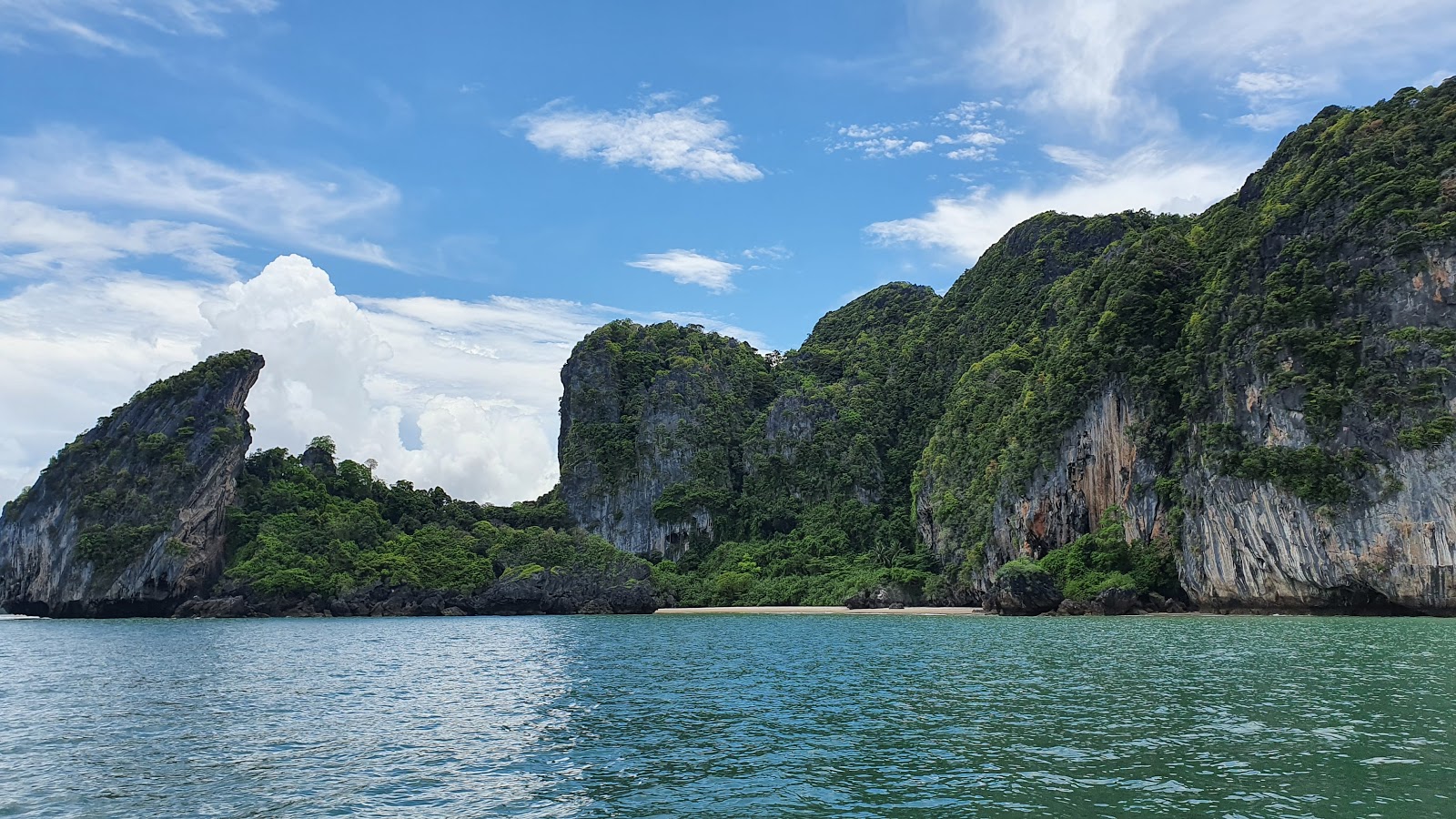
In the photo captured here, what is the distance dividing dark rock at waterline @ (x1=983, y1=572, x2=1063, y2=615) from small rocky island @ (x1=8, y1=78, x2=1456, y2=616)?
0.24m

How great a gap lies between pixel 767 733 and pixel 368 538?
4115 inches

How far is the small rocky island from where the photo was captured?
55.6m

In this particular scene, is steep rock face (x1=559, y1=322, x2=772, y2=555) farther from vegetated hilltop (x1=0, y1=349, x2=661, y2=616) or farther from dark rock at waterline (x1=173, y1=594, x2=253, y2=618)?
dark rock at waterline (x1=173, y1=594, x2=253, y2=618)

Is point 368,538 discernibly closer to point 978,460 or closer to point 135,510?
point 135,510

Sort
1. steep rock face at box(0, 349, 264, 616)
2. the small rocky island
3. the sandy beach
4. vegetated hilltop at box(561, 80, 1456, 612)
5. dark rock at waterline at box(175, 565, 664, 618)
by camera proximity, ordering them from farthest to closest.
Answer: dark rock at waterline at box(175, 565, 664, 618)
steep rock face at box(0, 349, 264, 616)
the sandy beach
the small rocky island
vegetated hilltop at box(561, 80, 1456, 612)

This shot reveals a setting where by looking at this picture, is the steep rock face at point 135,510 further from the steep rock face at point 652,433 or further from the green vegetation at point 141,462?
the steep rock face at point 652,433

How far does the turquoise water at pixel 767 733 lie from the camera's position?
548 inches

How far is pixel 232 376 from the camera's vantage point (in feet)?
370

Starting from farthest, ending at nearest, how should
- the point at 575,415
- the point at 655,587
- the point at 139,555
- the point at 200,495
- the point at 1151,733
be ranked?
the point at 575,415
the point at 655,587
the point at 200,495
the point at 139,555
the point at 1151,733

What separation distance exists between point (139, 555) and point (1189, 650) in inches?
4009

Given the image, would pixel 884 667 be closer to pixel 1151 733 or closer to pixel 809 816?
pixel 1151 733

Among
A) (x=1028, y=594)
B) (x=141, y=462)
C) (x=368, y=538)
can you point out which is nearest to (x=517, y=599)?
(x=368, y=538)

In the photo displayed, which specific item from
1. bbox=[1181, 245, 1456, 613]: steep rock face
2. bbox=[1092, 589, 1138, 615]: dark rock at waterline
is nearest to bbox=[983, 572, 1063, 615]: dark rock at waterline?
bbox=[1092, 589, 1138, 615]: dark rock at waterline

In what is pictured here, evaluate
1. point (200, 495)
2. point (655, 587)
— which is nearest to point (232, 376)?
point (200, 495)
